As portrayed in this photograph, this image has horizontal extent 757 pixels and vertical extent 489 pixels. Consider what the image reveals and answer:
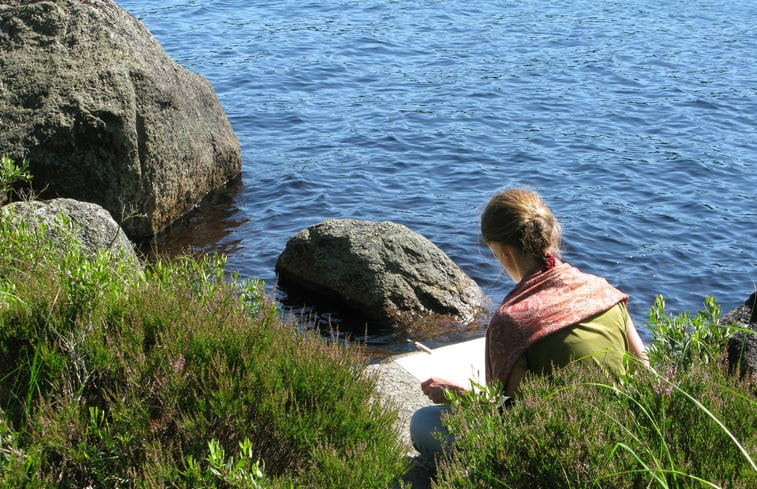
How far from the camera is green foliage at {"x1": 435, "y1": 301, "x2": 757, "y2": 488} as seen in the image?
9.51 feet

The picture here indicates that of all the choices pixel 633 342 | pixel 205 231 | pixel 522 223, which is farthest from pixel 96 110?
pixel 633 342

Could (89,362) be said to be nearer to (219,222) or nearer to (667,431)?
(667,431)

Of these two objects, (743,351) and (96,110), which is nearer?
(743,351)

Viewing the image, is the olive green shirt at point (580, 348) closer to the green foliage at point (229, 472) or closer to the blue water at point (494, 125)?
the green foliage at point (229, 472)

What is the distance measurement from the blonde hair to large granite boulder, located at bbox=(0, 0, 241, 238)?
5378 mm

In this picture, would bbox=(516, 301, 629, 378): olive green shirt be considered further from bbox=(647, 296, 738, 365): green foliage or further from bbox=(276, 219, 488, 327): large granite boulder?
bbox=(276, 219, 488, 327): large granite boulder

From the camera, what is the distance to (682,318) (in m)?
4.21

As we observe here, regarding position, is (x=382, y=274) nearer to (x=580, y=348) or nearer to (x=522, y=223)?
(x=522, y=223)

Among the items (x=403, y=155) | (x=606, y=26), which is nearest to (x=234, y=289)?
(x=403, y=155)

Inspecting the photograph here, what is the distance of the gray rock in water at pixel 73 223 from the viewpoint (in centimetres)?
593

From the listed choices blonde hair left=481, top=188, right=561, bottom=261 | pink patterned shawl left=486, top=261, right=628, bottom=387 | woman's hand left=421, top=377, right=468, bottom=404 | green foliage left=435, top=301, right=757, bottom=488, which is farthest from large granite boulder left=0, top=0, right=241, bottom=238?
green foliage left=435, top=301, right=757, bottom=488

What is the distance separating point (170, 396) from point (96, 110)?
220 inches

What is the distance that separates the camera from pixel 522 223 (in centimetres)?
405

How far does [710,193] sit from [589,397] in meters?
8.73
